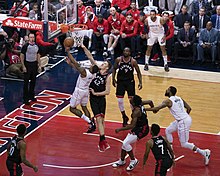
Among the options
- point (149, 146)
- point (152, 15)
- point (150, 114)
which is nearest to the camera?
point (149, 146)

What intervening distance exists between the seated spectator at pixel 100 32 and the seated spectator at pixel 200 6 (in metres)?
2.75

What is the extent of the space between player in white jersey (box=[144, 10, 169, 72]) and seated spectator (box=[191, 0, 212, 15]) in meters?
2.27

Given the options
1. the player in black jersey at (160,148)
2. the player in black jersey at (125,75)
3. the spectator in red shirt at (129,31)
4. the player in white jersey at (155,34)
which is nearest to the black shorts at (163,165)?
the player in black jersey at (160,148)

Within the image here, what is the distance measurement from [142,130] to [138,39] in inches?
299

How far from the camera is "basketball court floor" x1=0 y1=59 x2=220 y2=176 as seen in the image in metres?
12.2

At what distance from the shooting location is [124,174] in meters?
11.8

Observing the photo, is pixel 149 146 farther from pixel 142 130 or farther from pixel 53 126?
pixel 53 126

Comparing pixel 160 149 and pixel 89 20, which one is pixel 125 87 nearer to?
pixel 160 149


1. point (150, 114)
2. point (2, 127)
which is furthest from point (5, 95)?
point (150, 114)

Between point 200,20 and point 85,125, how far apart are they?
6281 millimetres

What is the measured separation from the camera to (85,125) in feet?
46.6

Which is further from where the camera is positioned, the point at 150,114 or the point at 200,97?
the point at 200,97

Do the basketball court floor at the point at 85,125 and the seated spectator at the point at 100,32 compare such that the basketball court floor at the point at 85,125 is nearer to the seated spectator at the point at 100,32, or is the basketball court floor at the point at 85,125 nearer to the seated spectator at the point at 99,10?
the seated spectator at the point at 100,32

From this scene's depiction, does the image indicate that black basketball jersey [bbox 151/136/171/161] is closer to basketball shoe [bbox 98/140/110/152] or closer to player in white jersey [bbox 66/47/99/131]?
basketball shoe [bbox 98/140/110/152]
